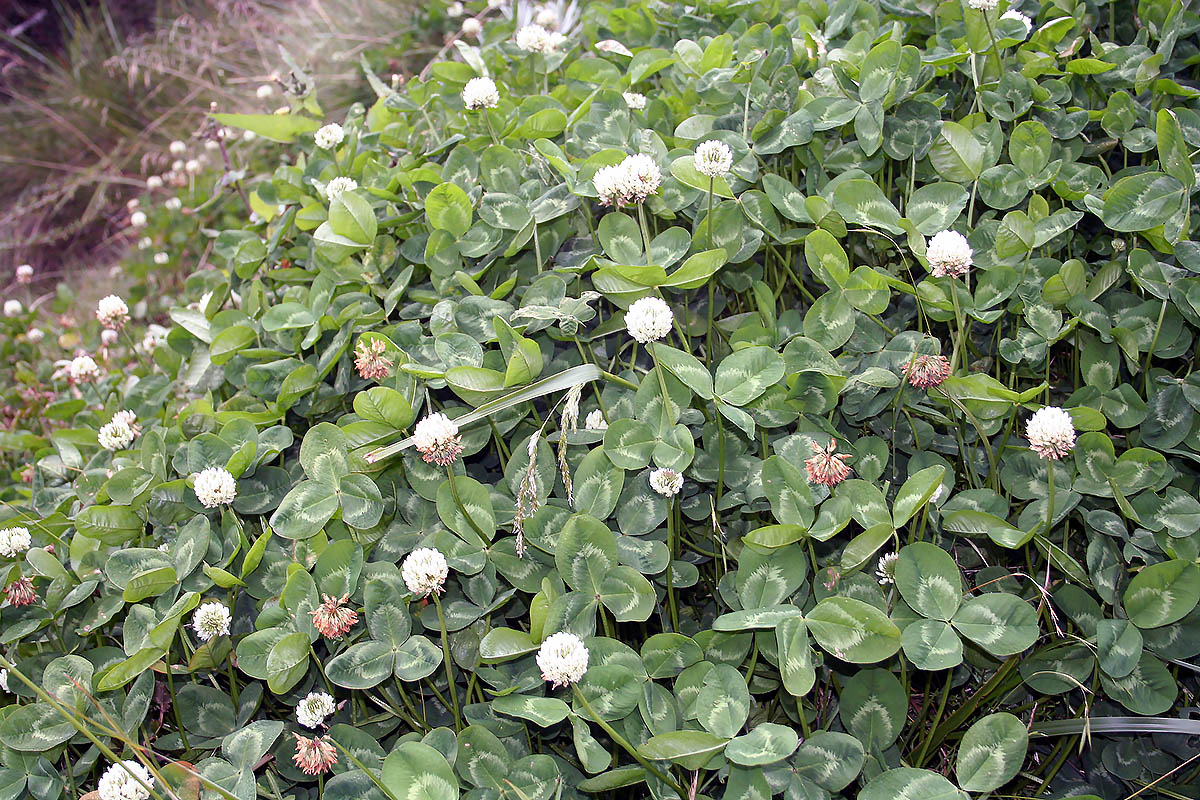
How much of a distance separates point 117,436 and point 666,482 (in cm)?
113

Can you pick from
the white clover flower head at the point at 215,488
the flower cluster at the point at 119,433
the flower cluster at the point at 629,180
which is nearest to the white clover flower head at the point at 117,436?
the flower cluster at the point at 119,433

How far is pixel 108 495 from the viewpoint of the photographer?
1526 millimetres

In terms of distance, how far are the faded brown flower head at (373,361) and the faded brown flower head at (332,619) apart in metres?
0.35

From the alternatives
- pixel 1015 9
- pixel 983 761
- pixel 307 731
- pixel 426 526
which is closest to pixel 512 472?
pixel 426 526

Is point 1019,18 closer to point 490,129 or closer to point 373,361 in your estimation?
point 490,129

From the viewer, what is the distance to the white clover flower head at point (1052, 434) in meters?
1.12

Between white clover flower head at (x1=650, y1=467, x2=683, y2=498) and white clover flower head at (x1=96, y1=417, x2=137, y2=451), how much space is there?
110 cm

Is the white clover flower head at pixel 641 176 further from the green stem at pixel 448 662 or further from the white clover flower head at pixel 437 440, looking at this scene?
the green stem at pixel 448 662

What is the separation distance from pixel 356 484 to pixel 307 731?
36 cm

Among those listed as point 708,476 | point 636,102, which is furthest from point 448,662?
point 636,102

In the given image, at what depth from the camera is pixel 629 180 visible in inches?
51.8

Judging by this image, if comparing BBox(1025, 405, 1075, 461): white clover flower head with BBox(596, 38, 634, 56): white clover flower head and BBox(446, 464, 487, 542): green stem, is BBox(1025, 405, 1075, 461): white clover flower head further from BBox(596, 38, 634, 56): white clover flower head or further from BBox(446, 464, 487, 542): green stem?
BBox(596, 38, 634, 56): white clover flower head

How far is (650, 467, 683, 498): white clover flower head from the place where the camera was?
→ 3.84 feet

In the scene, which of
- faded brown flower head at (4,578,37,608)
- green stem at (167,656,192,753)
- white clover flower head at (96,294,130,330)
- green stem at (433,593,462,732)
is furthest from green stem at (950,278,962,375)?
white clover flower head at (96,294,130,330)
